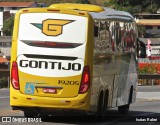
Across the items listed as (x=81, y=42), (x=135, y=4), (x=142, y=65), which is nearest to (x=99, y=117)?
(x=81, y=42)

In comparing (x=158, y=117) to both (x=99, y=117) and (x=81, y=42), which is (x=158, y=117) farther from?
(x=81, y=42)

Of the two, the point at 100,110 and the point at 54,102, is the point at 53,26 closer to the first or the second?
the point at 54,102

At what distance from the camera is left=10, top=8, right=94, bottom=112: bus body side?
1761cm

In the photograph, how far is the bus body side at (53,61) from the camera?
1761cm

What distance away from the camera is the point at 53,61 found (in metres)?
17.7

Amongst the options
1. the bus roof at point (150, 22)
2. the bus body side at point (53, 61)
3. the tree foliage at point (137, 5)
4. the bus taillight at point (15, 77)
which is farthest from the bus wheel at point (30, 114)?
the bus roof at point (150, 22)

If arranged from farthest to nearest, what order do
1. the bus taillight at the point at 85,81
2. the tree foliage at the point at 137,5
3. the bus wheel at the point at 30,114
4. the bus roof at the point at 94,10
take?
the tree foliage at the point at 137,5, the bus roof at the point at 94,10, the bus wheel at the point at 30,114, the bus taillight at the point at 85,81

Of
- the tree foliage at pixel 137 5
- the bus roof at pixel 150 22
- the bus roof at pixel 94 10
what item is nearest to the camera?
the bus roof at pixel 94 10

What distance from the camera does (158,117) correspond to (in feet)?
72.7

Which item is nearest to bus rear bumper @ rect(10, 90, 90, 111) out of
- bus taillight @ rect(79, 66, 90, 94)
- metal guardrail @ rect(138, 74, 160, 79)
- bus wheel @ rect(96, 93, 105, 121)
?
bus taillight @ rect(79, 66, 90, 94)

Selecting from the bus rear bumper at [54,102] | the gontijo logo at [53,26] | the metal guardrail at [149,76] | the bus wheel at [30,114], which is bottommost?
the metal guardrail at [149,76]

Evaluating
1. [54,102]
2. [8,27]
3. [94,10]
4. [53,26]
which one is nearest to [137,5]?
[8,27]

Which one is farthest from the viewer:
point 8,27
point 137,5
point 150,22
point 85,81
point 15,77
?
point 137,5

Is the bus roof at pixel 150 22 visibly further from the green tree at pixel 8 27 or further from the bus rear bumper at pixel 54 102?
the bus rear bumper at pixel 54 102
